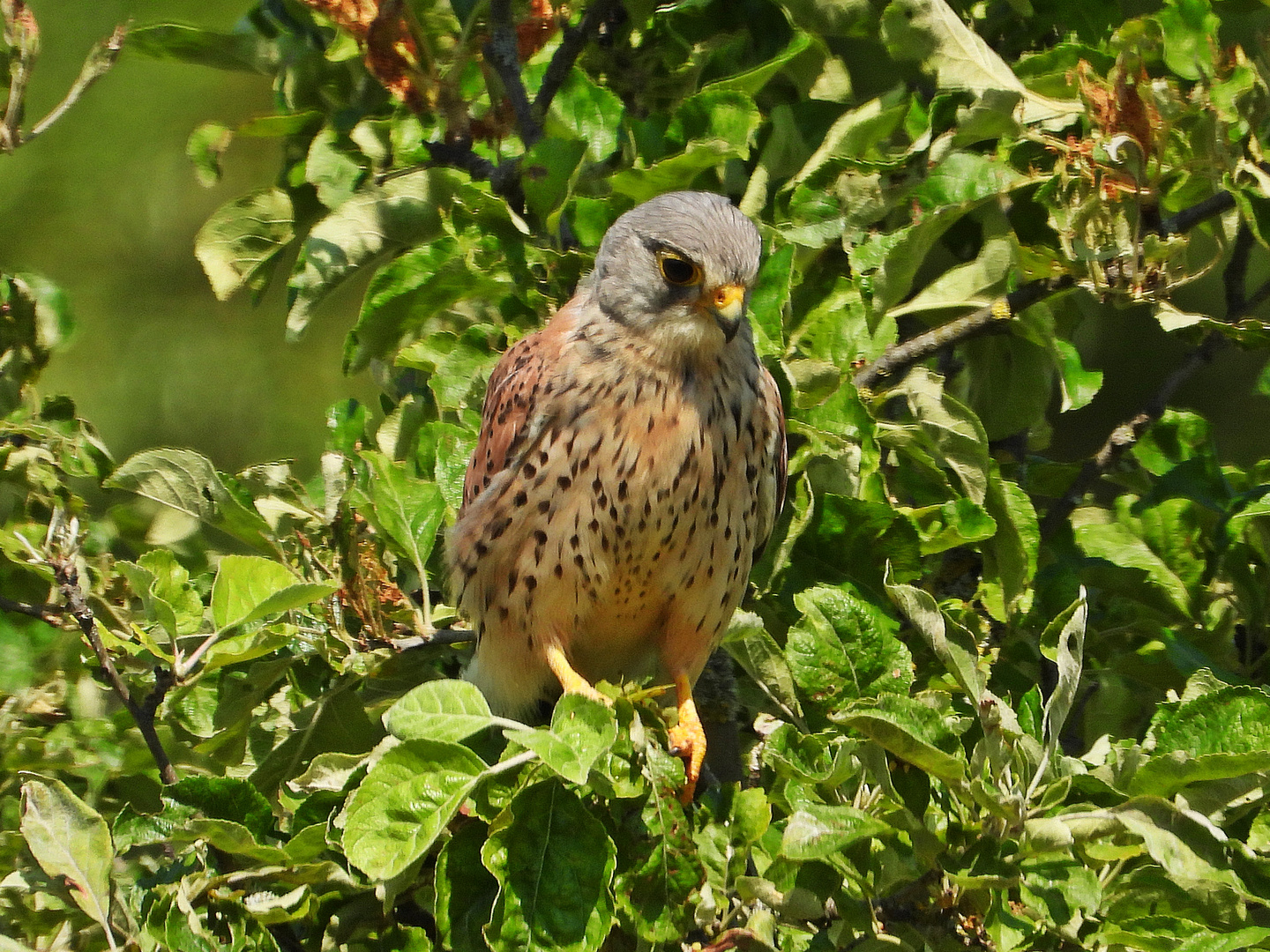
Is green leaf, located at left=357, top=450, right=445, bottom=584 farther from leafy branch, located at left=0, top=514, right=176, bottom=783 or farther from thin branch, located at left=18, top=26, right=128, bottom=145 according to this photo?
thin branch, located at left=18, top=26, right=128, bottom=145

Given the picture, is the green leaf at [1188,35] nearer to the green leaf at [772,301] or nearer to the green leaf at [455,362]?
the green leaf at [772,301]

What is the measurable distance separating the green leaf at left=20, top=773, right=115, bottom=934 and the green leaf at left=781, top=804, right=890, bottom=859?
1.06m

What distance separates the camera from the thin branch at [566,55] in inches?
115

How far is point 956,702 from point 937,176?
3.50ft

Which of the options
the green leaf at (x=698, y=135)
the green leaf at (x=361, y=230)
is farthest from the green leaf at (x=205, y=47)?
the green leaf at (x=698, y=135)

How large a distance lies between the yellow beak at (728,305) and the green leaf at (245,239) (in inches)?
47.2

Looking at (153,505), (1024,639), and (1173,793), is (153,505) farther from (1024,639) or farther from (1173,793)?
(1173,793)

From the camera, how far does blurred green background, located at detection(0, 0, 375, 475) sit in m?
5.68

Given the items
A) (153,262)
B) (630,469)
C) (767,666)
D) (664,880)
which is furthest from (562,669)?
(153,262)

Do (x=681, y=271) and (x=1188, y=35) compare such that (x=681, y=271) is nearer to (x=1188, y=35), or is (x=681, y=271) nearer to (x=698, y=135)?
(x=698, y=135)

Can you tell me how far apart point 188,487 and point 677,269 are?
3.43 feet

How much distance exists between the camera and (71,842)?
2.17m

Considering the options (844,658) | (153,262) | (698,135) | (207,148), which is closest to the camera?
(844,658)

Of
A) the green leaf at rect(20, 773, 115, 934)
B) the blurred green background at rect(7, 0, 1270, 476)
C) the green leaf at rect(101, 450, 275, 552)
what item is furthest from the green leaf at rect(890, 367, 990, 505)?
the blurred green background at rect(7, 0, 1270, 476)
